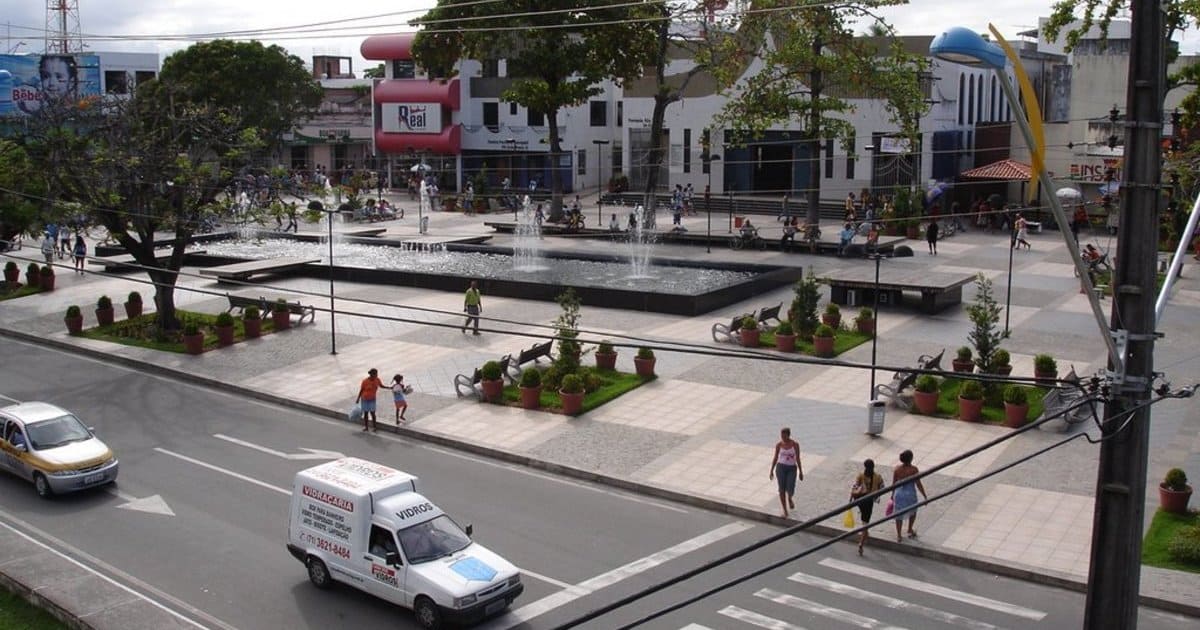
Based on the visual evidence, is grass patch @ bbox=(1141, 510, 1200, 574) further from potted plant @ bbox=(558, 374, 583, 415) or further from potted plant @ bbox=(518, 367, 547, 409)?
potted plant @ bbox=(518, 367, 547, 409)

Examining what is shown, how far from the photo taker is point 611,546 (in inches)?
655

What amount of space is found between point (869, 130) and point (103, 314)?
35715 millimetres

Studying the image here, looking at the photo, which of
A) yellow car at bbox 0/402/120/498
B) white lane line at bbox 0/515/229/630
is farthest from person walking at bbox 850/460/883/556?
yellow car at bbox 0/402/120/498

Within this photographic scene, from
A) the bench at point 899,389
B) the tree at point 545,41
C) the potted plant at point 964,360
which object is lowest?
the bench at point 899,389

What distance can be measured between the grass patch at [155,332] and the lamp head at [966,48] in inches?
1037

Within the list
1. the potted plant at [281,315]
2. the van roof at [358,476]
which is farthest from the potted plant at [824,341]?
the potted plant at [281,315]

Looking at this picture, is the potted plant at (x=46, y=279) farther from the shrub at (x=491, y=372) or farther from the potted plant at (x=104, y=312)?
the shrub at (x=491, y=372)

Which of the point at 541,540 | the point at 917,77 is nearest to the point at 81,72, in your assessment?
the point at 917,77

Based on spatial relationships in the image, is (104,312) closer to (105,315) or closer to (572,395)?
(105,315)

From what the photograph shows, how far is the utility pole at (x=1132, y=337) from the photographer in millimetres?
8188

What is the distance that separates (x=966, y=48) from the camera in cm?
708

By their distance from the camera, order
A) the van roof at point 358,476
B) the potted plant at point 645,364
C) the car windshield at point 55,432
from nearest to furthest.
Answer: the van roof at point 358,476
the car windshield at point 55,432
the potted plant at point 645,364

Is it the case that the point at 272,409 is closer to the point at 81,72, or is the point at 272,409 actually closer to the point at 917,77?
the point at 917,77

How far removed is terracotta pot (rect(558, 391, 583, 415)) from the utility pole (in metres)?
15.3
